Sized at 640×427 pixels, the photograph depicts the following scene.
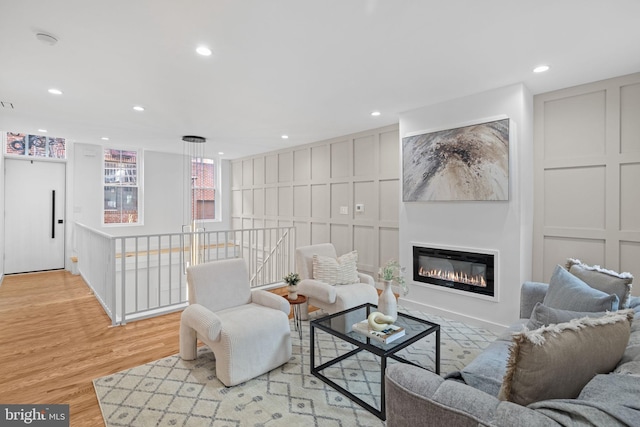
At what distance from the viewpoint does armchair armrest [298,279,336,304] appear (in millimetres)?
3074

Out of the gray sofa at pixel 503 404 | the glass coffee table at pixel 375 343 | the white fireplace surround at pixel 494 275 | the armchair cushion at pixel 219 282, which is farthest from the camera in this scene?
the white fireplace surround at pixel 494 275

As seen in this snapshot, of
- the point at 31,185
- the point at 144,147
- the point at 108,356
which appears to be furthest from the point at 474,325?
the point at 31,185

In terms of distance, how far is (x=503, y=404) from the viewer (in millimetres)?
931

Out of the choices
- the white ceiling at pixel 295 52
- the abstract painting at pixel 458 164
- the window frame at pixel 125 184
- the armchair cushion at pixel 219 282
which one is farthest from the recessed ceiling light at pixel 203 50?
the window frame at pixel 125 184

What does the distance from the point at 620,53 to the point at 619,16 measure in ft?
2.17

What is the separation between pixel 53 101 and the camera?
11.6 ft

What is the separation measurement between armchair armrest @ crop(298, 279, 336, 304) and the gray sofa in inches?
75.0

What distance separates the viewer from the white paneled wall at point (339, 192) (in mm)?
4602

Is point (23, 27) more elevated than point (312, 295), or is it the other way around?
point (23, 27)

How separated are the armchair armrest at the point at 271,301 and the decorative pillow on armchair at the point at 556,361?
1.84 metres

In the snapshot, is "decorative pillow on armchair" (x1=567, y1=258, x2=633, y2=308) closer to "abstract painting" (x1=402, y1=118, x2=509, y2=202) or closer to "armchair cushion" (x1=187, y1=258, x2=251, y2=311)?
"abstract painting" (x1=402, y1=118, x2=509, y2=202)

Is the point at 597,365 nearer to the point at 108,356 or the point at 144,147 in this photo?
the point at 108,356

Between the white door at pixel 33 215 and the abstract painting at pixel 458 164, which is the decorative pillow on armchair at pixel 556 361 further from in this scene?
the white door at pixel 33 215

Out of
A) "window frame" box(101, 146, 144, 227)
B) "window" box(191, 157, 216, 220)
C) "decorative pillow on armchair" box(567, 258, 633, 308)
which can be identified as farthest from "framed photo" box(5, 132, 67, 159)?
"decorative pillow on armchair" box(567, 258, 633, 308)
